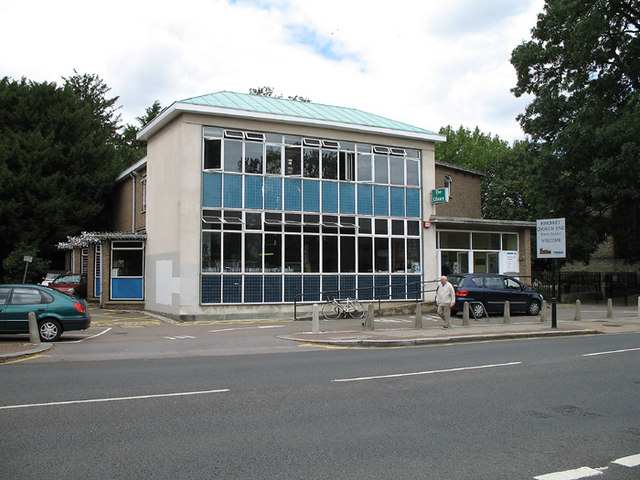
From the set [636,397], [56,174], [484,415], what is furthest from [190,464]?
[56,174]

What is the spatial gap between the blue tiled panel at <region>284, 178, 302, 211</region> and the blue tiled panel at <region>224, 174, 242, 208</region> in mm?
1906

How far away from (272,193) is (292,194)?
0.87m

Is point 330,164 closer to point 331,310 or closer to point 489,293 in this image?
point 331,310

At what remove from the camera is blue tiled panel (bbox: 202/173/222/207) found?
22.1m

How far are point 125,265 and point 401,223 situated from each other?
12.6 metres

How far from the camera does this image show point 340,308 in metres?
22.7

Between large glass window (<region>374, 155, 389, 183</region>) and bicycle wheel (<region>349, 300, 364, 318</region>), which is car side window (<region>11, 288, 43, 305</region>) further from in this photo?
large glass window (<region>374, 155, 389, 183</region>)

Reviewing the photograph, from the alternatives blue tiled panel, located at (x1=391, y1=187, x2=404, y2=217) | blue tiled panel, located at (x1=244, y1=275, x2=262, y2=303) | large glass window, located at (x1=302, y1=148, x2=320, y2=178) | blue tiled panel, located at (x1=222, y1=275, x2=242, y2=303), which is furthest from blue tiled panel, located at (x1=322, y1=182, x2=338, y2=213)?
blue tiled panel, located at (x1=222, y1=275, x2=242, y2=303)

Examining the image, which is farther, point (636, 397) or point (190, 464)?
point (636, 397)

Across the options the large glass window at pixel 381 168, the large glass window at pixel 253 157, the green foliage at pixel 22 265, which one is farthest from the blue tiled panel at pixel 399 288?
the green foliage at pixel 22 265

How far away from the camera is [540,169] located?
32.3 meters

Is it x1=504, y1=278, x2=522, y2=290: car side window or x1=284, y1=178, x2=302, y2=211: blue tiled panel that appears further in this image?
x1=284, y1=178, x2=302, y2=211: blue tiled panel

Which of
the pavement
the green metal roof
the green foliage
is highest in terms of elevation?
the green metal roof

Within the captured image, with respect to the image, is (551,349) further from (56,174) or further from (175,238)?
(56,174)
